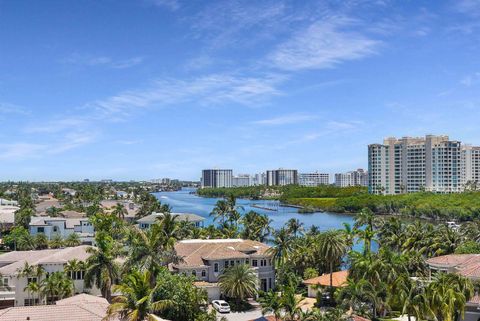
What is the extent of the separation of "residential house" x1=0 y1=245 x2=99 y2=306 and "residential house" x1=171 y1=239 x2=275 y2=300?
8.59 m

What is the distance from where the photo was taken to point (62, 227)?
8438cm

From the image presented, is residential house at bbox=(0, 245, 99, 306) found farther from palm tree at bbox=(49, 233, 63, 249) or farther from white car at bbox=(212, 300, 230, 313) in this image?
palm tree at bbox=(49, 233, 63, 249)

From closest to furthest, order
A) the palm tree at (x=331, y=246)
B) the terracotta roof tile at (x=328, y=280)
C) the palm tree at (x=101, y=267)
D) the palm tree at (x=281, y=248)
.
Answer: the palm tree at (x=101, y=267)
the palm tree at (x=331, y=246)
the terracotta roof tile at (x=328, y=280)
the palm tree at (x=281, y=248)

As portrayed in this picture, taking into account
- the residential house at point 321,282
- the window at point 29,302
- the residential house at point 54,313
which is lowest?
the window at point 29,302

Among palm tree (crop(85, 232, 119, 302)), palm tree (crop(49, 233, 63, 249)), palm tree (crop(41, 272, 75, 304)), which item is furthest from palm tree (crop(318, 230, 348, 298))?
palm tree (crop(49, 233, 63, 249))

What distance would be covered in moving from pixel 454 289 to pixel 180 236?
45.0 metres

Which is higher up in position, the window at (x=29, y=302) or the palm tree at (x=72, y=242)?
the palm tree at (x=72, y=242)

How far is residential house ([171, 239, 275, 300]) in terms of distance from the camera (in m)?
49.1

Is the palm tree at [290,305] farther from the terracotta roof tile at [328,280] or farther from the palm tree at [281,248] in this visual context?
the palm tree at [281,248]

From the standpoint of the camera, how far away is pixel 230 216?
97.2 metres

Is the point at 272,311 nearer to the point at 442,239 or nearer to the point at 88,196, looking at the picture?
the point at 442,239

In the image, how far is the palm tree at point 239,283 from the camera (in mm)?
45094

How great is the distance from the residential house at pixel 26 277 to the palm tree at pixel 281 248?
16831 mm

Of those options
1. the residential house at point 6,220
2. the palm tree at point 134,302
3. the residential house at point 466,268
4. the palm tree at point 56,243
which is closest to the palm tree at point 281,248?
the residential house at point 466,268
